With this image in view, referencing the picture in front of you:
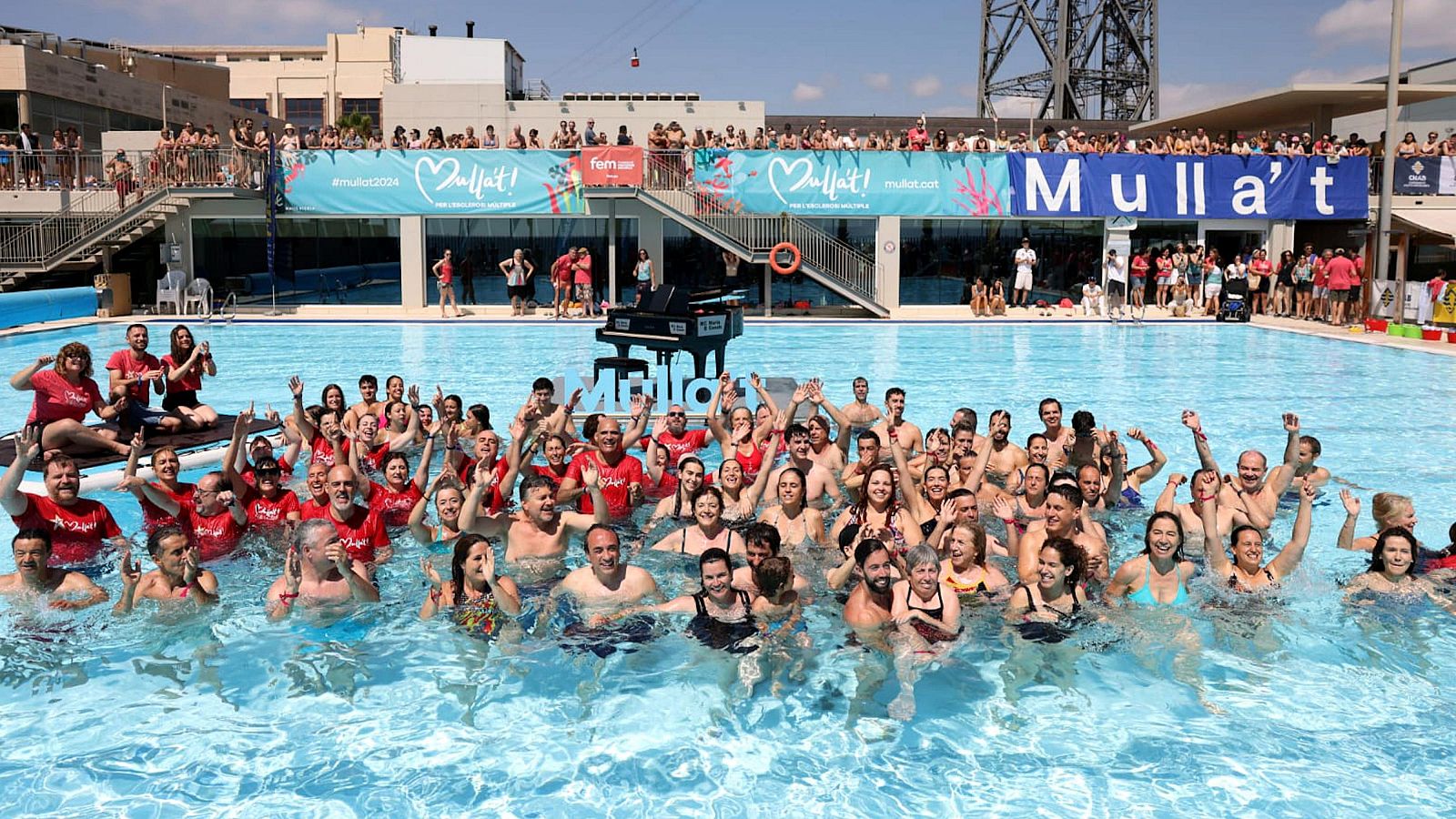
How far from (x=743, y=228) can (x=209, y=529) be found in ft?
63.8

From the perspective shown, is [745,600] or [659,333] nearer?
[745,600]

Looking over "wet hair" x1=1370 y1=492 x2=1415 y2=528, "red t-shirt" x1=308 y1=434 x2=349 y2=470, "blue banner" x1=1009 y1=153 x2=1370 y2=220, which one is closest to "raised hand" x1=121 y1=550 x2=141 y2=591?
"red t-shirt" x1=308 y1=434 x2=349 y2=470

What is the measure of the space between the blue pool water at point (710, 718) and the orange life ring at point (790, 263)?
18294 millimetres

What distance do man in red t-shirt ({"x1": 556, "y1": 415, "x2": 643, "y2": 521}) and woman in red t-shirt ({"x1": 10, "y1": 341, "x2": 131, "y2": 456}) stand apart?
369 centimetres

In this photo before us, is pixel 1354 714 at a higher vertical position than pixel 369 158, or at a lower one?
lower

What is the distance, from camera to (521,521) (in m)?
7.57

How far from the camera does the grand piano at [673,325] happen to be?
12547 mm

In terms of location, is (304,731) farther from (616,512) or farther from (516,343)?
(516,343)

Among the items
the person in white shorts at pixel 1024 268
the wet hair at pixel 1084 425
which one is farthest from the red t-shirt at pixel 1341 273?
the wet hair at pixel 1084 425

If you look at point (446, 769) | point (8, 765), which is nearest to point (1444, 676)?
point (446, 769)

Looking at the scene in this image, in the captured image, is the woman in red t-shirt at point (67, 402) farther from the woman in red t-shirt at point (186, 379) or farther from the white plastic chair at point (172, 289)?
the white plastic chair at point (172, 289)

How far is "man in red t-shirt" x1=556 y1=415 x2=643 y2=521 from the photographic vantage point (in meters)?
8.31

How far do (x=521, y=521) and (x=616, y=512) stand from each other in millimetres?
A: 962

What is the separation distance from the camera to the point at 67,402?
9.45m
